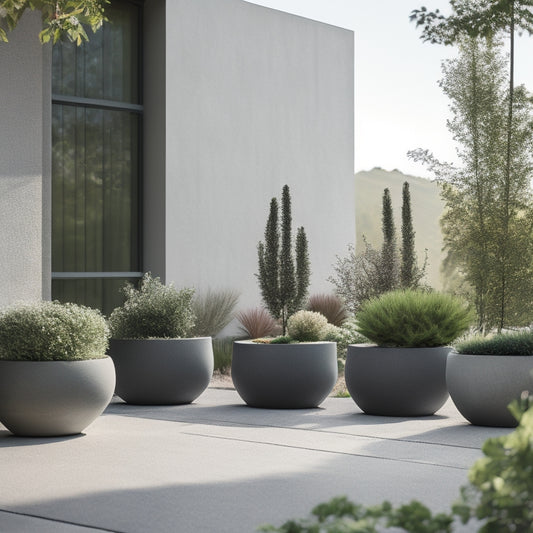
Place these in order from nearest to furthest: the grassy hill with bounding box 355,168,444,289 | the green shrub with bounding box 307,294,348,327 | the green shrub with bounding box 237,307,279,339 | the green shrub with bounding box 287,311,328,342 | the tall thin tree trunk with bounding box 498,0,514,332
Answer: the green shrub with bounding box 287,311,328,342 < the tall thin tree trunk with bounding box 498,0,514,332 < the green shrub with bounding box 237,307,279,339 < the green shrub with bounding box 307,294,348,327 < the grassy hill with bounding box 355,168,444,289

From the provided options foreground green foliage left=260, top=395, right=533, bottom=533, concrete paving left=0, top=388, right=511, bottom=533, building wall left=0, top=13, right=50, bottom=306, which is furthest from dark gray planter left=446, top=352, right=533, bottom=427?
foreground green foliage left=260, top=395, right=533, bottom=533

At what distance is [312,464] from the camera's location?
5711mm

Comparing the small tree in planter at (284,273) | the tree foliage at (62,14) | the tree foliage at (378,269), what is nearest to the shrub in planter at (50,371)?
the tree foliage at (62,14)

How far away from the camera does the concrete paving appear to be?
4.37 meters

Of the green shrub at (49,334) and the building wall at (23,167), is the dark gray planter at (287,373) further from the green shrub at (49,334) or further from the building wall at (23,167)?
the building wall at (23,167)

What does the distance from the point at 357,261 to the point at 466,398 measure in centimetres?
1065

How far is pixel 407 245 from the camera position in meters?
15.2

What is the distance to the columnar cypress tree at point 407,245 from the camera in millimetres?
15039

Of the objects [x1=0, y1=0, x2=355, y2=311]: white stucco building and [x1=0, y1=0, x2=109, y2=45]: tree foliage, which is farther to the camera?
[x1=0, y1=0, x2=355, y2=311]: white stucco building

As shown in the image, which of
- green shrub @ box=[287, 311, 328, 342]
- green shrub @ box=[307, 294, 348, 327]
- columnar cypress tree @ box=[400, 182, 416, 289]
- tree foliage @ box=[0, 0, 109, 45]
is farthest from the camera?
green shrub @ box=[307, 294, 348, 327]

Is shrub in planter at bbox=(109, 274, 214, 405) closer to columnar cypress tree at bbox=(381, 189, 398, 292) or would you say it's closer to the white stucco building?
the white stucco building

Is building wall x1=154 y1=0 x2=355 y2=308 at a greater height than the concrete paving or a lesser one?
greater

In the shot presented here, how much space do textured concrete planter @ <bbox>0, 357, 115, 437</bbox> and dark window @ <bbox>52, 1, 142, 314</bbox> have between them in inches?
271

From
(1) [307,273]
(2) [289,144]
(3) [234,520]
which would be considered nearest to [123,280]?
(1) [307,273]
